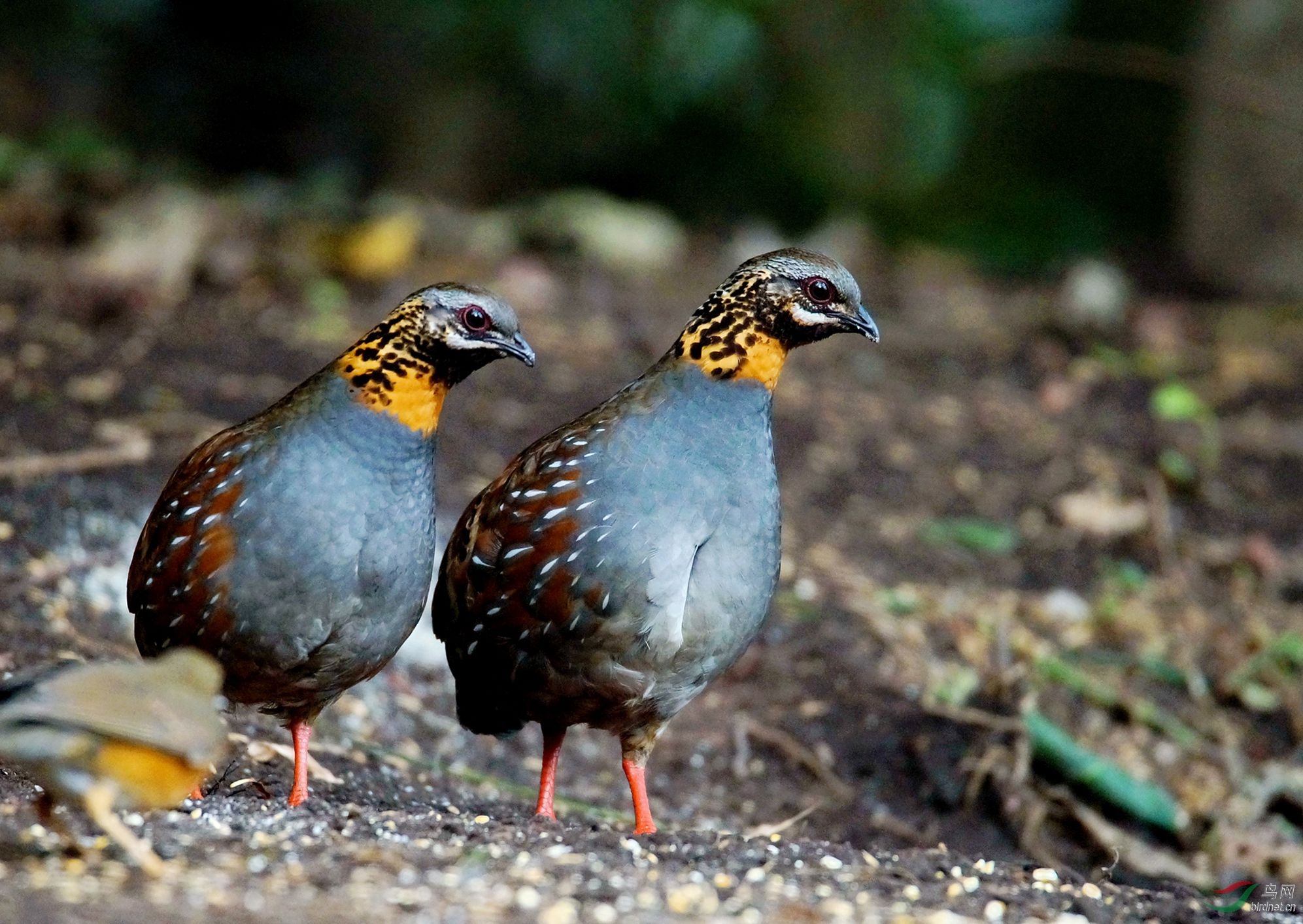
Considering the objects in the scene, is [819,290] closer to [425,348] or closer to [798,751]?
[425,348]

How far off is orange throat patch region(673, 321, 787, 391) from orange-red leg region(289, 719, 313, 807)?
1390 mm

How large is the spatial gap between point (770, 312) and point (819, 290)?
14 cm

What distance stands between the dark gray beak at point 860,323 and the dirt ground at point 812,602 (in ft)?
4.31

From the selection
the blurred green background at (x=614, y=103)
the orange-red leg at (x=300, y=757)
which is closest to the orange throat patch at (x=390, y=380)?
the orange-red leg at (x=300, y=757)

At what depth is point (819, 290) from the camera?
14.1ft

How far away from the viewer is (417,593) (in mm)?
4184

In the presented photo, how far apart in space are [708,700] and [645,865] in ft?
8.34

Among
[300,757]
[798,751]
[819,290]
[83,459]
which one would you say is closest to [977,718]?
[798,751]

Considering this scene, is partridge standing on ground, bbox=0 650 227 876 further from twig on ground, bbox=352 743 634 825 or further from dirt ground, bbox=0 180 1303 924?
twig on ground, bbox=352 743 634 825

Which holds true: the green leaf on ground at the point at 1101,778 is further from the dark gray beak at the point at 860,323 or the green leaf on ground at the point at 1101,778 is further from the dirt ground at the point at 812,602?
the dark gray beak at the point at 860,323

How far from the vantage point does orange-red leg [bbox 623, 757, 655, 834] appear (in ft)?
14.1

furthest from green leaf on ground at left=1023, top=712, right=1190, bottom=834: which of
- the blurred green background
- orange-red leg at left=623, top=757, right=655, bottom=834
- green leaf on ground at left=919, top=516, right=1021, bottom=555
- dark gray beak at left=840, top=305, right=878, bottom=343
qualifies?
the blurred green background

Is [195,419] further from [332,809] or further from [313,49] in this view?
[313,49]

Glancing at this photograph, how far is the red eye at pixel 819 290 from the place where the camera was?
→ 4281mm
